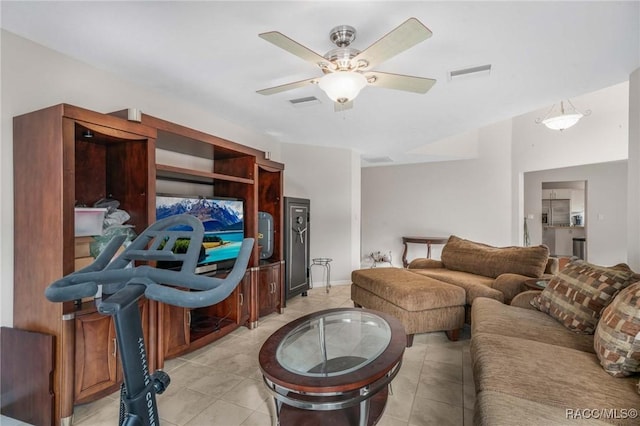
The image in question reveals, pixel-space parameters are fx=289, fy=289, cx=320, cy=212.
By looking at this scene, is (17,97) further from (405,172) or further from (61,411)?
(405,172)

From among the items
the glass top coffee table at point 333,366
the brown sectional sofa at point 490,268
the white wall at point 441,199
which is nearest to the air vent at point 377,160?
the white wall at point 441,199

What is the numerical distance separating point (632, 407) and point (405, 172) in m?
6.07

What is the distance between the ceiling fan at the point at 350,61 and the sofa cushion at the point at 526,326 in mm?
1665

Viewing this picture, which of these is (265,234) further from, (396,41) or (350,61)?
(396,41)

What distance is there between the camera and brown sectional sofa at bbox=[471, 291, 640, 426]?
1081 mm

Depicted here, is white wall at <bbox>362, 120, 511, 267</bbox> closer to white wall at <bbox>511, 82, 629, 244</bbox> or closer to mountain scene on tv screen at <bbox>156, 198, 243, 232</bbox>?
white wall at <bbox>511, 82, 629, 244</bbox>

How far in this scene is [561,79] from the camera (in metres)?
2.47

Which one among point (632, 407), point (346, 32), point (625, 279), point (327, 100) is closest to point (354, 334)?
point (632, 407)

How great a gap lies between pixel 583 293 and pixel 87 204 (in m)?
3.53

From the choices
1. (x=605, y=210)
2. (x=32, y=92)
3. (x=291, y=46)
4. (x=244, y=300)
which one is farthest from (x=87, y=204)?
(x=605, y=210)

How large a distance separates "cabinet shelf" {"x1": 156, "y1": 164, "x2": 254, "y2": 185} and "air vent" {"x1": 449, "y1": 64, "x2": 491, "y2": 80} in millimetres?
2171

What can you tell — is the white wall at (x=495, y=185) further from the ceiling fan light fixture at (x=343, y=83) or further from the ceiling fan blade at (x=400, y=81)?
the ceiling fan light fixture at (x=343, y=83)

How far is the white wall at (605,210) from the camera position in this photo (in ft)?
18.8

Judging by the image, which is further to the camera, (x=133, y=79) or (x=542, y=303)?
(x=133, y=79)
